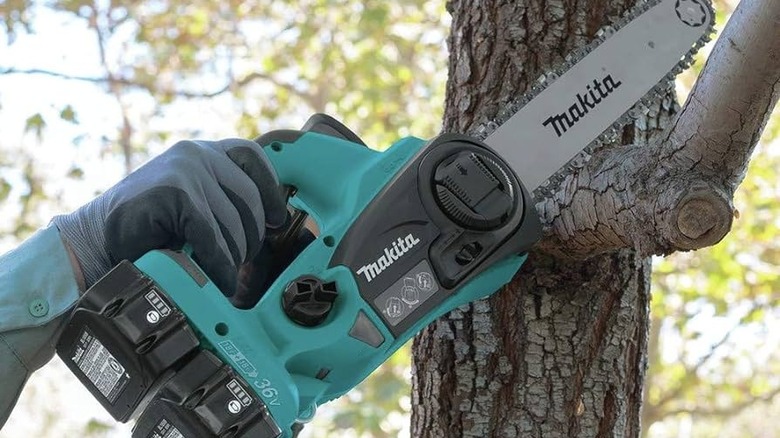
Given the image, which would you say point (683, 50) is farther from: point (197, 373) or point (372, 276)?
point (197, 373)

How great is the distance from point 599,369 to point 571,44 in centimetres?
67

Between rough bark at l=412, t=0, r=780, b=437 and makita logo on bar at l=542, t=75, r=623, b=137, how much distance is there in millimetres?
73

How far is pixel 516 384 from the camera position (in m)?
1.78

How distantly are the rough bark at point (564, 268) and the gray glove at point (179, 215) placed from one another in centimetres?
55

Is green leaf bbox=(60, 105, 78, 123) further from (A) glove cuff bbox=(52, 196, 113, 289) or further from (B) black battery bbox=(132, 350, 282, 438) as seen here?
(B) black battery bbox=(132, 350, 282, 438)

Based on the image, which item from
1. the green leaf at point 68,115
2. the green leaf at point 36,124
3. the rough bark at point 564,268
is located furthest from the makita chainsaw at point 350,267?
the green leaf at point 36,124

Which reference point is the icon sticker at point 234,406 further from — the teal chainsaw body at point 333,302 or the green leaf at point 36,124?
the green leaf at point 36,124

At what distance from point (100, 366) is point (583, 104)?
3.30 ft

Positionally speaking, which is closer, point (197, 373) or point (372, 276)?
point (197, 373)

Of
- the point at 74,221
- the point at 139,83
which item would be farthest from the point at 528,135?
the point at 139,83

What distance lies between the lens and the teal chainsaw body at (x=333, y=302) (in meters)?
1.45

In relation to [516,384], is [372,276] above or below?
below

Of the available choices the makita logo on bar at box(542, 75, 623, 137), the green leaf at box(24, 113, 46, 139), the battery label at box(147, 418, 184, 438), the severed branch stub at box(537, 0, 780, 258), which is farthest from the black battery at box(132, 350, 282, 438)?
the green leaf at box(24, 113, 46, 139)

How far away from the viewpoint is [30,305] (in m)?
1.39
